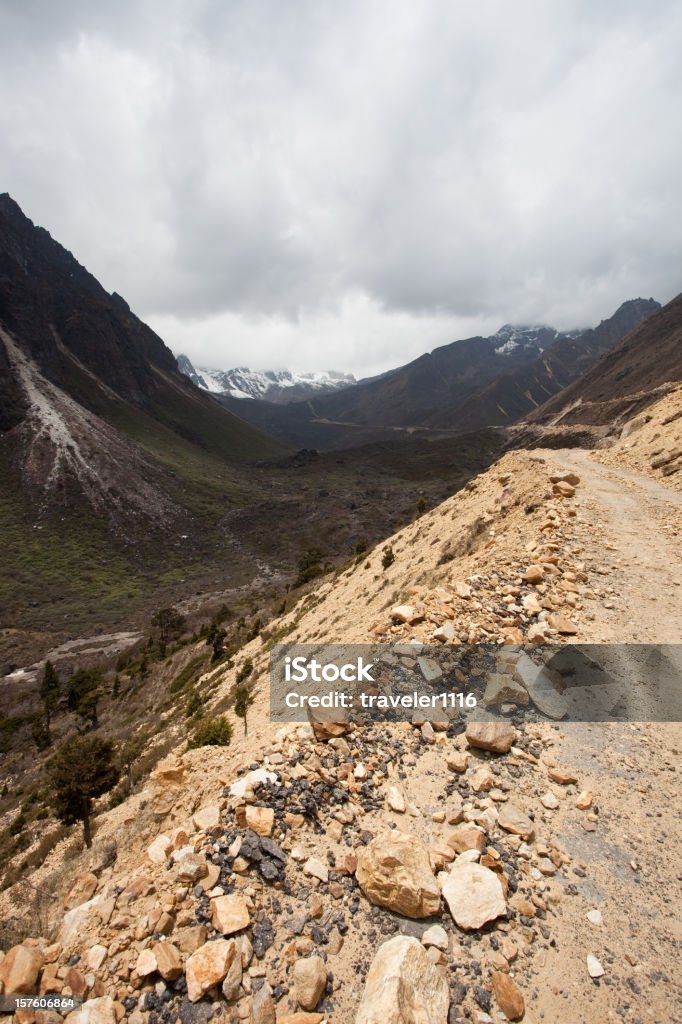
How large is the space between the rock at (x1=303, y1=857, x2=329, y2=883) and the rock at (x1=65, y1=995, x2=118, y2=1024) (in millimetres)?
2123

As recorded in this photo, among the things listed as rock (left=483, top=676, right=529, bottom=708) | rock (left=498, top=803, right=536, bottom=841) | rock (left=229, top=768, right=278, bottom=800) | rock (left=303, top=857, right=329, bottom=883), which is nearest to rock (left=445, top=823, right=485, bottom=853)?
rock (left=498, top=803, right=536, bottom=841)

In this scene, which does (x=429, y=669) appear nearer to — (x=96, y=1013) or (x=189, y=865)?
(x=189, y=865)

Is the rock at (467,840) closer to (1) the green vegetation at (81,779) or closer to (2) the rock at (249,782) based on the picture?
(2) the rock at (249,782)

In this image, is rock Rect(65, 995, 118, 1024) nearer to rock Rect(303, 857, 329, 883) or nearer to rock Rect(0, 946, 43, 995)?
rock Rect(0, 946, 43, 995)

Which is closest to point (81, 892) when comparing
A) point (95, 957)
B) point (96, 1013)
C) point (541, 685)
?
point (95, 957)

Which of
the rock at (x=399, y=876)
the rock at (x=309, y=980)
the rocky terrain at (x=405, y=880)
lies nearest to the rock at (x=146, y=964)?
the rocky terrain at (x=405, y=880)

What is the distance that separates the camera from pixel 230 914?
15.2 ft

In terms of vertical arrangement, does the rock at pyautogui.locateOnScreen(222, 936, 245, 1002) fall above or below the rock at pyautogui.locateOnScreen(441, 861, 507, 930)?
above

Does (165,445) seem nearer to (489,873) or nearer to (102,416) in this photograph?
(102,416)

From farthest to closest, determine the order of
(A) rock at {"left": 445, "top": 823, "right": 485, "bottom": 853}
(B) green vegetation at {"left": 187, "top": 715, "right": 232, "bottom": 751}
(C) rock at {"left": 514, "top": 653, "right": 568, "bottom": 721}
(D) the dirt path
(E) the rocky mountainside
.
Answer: (E) the rocky mountainside
(B) green vegetation at {"left": 187, "top": 715, "right": 232, "bottom": 751}
(D) the dirt path
(C) rock at {"left": 514, "top": 653, "right": 568, "bottom": 721}
(A) rock at {"left": 445, "top": 823, "right": 485, "bottom": 853}

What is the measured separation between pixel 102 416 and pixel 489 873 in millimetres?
177035

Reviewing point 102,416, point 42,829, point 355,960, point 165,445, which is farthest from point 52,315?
point 355,960

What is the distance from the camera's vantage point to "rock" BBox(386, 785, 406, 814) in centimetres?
595

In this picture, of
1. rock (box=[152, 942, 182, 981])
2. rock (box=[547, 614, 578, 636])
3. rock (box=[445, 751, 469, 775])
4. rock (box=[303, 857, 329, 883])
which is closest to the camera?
rock (box=[152, 942, 182, 981])
